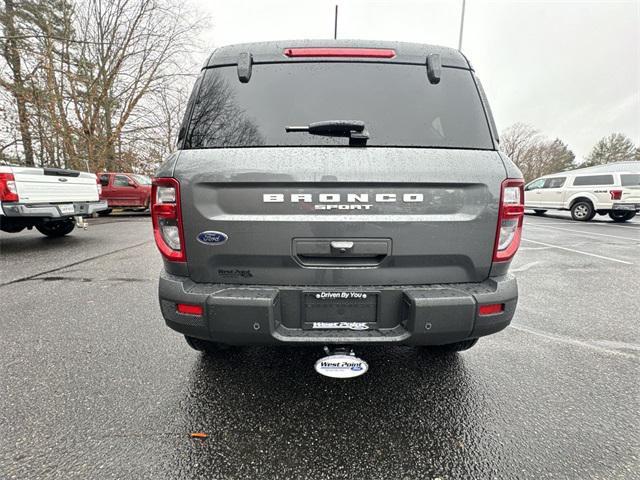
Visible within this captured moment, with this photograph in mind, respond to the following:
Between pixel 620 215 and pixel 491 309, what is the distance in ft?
55.4

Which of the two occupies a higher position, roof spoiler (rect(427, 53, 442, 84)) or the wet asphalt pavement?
roof spoiler (rect(427, 53, 442, 84))

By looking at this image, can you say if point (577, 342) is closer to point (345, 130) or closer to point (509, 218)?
point (509, 218)

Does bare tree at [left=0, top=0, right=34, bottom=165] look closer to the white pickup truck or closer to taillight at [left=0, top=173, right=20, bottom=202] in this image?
the white pickup truck

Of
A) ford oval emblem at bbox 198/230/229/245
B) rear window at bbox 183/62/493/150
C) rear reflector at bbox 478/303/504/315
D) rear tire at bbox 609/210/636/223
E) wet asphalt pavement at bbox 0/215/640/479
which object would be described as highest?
rear window at bbox 183/62/493/150

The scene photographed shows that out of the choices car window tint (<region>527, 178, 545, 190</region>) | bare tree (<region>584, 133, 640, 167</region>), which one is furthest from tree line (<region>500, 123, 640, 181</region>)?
car window tint (<region>527, 178, 545, 190</region>)

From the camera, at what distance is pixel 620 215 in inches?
544

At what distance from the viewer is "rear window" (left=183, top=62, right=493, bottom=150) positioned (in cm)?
183

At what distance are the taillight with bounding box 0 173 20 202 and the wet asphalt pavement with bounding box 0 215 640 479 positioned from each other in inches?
122

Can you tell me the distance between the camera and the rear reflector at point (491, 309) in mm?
1743

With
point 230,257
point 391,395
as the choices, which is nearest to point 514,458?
point 391,395

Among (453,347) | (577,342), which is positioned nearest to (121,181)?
(453,347)

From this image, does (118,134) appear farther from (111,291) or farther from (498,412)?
(498,412)

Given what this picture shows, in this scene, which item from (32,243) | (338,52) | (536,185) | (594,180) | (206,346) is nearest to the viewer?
(338,52)

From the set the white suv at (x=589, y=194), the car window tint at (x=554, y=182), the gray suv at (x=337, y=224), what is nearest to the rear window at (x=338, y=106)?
the gray suv at (x=337, y=224)
